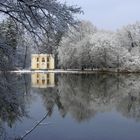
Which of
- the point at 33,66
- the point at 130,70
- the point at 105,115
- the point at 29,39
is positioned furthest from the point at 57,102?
the point at 33,66

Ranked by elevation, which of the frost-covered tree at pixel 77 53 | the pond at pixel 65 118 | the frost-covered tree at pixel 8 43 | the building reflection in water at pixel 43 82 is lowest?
the pond at pixel 65 118

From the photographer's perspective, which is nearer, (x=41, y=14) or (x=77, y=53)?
(x=41, y=14)

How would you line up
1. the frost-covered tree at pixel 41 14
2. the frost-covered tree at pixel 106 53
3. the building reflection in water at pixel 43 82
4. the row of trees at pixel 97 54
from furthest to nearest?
the row of trees at pixel 97 54 < the frost-covered tree at pixel 106 53 < the building reflection in water at pixel 43 82 < the frost-covered tree at pixel 41 14

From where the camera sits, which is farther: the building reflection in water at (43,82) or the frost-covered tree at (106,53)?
the frost-covered tree at (106,53)

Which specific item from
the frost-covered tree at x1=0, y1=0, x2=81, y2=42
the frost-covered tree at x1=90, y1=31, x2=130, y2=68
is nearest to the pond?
the frost-covered tree at x1=0, y1=0, x2=81, y2=42

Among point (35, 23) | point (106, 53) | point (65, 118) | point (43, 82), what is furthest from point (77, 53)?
point (35, 23)

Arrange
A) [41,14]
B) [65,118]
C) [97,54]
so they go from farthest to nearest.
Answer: [97,54] < [65,118] < [41,14]

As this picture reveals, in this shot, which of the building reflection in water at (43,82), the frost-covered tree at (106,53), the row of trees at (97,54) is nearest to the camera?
the building reflection in water at (43,82)

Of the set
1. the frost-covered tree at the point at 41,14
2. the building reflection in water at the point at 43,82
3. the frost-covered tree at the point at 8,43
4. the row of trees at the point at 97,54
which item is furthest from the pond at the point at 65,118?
the row of trees at the point at 97,54

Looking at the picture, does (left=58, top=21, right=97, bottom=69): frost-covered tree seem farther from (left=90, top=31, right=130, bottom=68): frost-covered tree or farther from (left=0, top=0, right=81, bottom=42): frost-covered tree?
(left=0, top=0, right=81, bottom=42): frost-covered tree

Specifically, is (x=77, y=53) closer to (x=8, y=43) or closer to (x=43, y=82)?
(x=43, y=82)

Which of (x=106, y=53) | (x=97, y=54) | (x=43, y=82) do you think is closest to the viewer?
(x=43, y=82)

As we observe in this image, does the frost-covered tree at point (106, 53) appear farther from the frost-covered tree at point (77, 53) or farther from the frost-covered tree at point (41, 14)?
the frost-covered tree at point (41, 14)

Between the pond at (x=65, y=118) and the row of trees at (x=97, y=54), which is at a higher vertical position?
the row of trees at (x=97, y=54)
